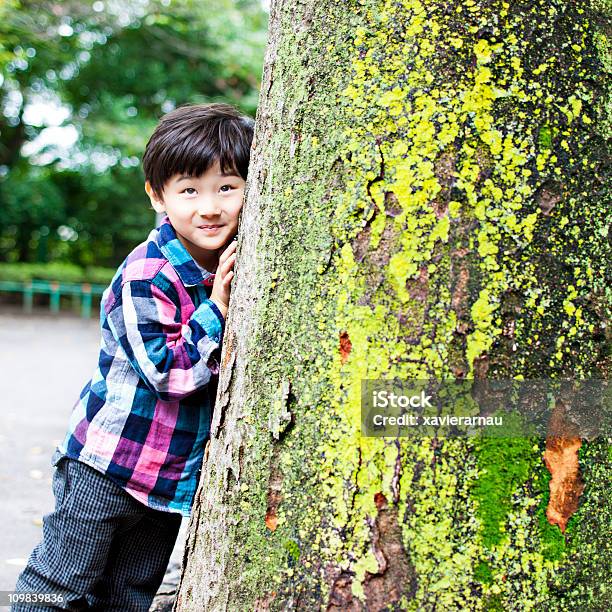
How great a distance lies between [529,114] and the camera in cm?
141

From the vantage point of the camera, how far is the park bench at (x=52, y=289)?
17969 millimetres

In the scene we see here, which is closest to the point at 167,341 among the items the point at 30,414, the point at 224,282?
the point at 224,282

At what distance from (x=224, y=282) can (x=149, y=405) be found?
44 centimetres

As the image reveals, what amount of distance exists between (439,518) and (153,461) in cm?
94

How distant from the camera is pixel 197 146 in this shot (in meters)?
2.07

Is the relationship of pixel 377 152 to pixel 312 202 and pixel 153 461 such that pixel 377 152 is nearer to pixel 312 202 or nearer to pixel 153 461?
pixel 312 202

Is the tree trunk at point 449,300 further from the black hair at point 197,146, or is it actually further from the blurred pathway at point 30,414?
the blurred pathway at point 30,414

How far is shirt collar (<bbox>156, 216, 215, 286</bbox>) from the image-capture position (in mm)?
2062

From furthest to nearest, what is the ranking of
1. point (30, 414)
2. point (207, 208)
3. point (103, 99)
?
1. point (103, 99)
2. point (30, 414)
3. point (207, 208)

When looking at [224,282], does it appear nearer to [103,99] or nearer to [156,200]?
[156,200]

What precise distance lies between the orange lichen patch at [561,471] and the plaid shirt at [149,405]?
35.2 inches

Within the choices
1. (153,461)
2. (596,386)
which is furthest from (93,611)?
(596,386)

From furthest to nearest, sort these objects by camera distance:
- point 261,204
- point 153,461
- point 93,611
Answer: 1. point 93,611
2. point 153,461
3. point 261,204

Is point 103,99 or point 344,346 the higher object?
point 103,99
